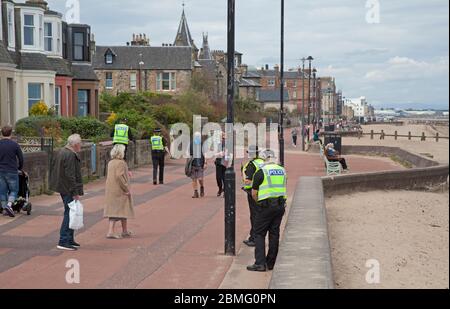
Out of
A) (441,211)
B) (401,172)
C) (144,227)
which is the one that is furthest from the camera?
(401,172)

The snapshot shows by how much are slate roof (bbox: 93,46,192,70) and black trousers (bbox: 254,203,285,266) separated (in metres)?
60.2

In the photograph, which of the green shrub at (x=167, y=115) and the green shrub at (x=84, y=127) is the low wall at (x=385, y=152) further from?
the green shrub at (x=84, y=127)

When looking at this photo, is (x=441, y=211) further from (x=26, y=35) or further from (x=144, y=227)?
(x=26, y=35)

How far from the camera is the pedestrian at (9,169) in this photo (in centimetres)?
1284

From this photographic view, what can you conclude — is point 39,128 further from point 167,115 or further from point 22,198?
point 167,115

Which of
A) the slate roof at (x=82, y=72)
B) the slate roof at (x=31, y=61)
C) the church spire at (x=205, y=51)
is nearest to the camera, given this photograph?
the slate roof at (x=31, y=61)

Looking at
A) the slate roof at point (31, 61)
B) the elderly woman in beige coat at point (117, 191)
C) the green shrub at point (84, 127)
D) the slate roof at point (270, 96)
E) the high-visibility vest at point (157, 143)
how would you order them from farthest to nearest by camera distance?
the slate roof at point (270, 96) < the slate roof at point (31, 61) < the green shrub at point (84, 127) < the high-visibility vest at point (157, 143) < the elderly woman in beige coat at point (117, 191)

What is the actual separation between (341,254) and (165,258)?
3225 millimetres

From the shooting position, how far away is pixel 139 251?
1048 centimetres

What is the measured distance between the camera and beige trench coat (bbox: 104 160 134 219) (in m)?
11.5

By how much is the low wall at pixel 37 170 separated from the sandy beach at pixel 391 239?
7.39 m

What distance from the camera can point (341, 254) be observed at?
11.4m

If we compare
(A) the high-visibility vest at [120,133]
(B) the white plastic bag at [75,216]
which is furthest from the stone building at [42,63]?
(B) the white plastic bag at [75,216]
